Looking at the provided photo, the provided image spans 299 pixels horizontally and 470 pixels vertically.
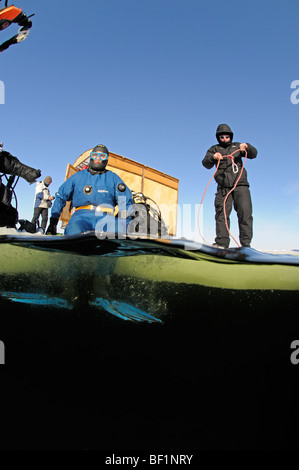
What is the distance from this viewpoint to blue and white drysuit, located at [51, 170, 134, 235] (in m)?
3.42

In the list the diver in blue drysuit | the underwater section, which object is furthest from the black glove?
the underwater section

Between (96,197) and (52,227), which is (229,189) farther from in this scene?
(52,227)

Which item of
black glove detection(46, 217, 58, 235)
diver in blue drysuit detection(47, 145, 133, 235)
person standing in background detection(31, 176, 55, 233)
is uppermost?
person standing in background detection(31, 176, 55, 233)

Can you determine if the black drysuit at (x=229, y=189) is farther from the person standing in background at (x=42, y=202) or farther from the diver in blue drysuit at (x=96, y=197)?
the person standing in background at (x=42, y=202)

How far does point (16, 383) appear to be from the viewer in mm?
1712

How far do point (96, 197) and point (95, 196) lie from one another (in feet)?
0.06

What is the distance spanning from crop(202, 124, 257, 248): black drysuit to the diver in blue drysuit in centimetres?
130

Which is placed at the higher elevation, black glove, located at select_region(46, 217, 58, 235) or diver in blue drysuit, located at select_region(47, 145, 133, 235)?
diver in blue drysuit, located at select_region(47, 145, 133, 235)

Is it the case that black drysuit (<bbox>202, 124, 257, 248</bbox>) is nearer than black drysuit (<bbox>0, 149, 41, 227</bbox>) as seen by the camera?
No

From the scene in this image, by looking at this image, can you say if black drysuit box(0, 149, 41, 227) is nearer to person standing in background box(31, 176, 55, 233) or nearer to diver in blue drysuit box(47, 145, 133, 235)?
diver in blue drysuit box(47, 145, 133, 235)

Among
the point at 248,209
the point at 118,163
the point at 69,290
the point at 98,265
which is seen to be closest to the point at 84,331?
the point at 69,290

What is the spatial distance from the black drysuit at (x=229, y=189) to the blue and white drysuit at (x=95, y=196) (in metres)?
1.30

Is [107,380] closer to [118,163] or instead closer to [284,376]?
[284,376]

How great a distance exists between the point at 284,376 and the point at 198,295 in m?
0.62
